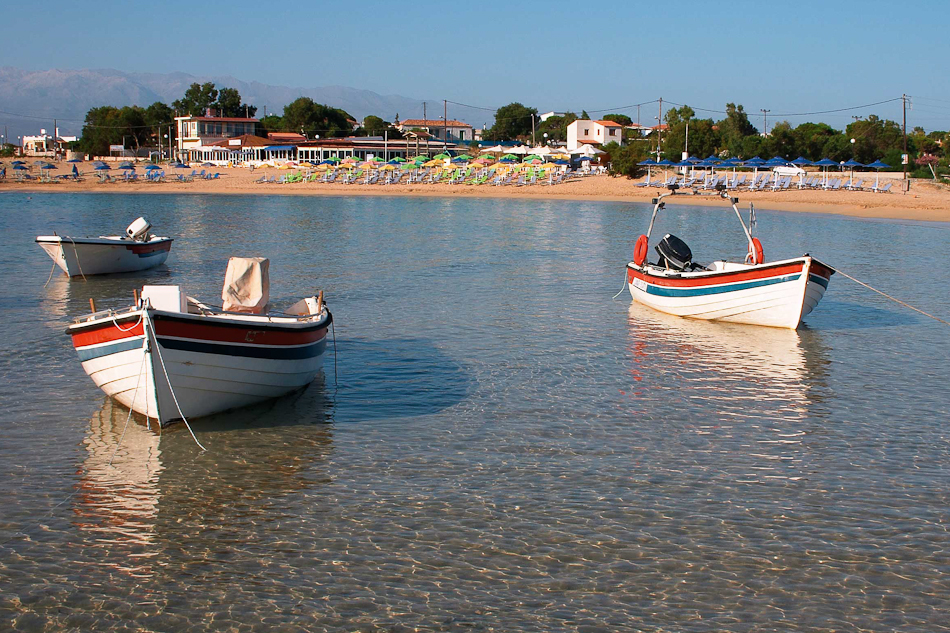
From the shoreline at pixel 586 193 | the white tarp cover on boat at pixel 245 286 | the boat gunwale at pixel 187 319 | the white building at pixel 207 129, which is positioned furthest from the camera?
the white building at pixel 207 129

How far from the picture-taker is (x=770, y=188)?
5916 centimetres

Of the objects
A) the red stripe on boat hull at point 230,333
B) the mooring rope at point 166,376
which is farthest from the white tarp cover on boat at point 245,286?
the mooring rope at point 166,376

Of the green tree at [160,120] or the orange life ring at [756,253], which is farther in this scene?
the green tree at [160,120]

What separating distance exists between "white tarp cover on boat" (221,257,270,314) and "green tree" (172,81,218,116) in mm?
121277

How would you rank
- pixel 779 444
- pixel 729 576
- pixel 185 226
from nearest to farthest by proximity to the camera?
pixel 729 576, pixel 779 444, pixel 185 226

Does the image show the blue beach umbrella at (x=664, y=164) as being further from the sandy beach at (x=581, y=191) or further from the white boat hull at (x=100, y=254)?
the white boat hull at (x=100, y=254)

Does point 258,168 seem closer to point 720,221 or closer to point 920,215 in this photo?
point 720,221

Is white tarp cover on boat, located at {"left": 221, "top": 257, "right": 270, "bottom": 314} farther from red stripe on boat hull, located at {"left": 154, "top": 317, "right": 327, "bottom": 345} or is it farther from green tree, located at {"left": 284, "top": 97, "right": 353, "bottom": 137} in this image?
Result: green tree, located at {"left": 284, "top": 97, "right": 353, "bottom": 137}

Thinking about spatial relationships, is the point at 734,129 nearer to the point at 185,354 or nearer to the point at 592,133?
the point at 592,133

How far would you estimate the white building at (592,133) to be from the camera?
112812mm

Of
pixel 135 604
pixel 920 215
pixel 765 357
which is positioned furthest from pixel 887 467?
pixel 920 215

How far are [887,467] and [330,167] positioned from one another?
77257 mm

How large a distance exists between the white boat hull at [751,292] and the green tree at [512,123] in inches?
4741

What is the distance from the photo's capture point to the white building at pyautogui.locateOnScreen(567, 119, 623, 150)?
113 meters
